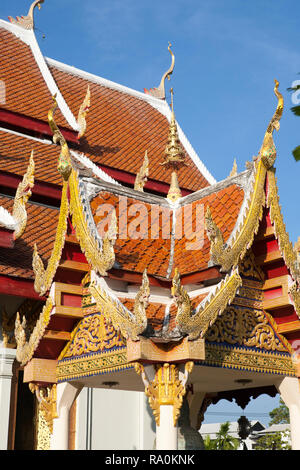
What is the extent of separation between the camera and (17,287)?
27.3 ft

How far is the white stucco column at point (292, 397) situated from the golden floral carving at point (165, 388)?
4.57 ft

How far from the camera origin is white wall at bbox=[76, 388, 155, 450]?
1013 centimetres

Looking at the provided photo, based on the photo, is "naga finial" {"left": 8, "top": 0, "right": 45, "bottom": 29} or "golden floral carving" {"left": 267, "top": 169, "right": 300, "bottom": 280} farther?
"naga finial" {"left": 8, "top": 0, "right": 45, "bottom": 29}

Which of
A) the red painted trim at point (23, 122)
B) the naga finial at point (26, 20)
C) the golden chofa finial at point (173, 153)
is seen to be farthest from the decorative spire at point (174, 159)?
the naga finial at point (26, 20)

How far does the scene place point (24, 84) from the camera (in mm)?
13594

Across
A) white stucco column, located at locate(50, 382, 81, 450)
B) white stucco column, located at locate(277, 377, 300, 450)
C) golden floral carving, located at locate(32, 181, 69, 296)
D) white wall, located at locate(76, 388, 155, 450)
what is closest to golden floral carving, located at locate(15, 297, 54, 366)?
golden floral carving, located at locate(32, 181, 69, 296)

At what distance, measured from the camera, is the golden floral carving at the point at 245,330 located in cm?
582

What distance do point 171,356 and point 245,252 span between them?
48.2 inches

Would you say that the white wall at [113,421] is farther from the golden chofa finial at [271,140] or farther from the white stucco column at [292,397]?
the golden chofa finial at [271,140]

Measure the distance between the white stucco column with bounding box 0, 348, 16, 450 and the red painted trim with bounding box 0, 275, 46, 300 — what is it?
3.15ft

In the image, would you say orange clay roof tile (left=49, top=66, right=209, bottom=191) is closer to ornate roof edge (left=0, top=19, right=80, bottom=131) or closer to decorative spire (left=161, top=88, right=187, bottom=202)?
ornate roof edge (left=0, top=19, right=80, bottom=131)

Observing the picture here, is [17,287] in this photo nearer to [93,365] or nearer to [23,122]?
[93,365]

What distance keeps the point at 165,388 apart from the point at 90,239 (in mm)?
1550

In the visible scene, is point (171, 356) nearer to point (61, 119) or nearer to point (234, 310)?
point (234, 310)
